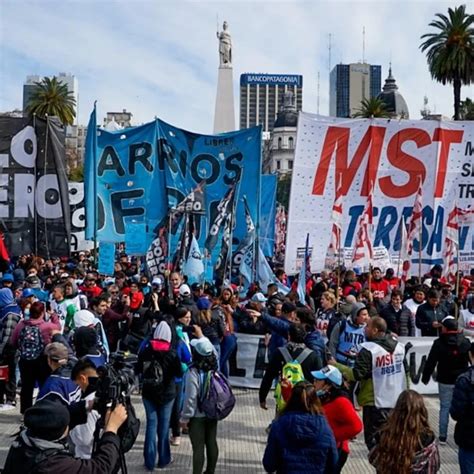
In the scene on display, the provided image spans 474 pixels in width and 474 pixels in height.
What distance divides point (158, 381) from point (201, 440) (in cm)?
68

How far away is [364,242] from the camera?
40.1 ft

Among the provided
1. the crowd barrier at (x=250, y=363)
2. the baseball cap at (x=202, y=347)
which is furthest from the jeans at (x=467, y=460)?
the crowd barrier at (x=250, y=363)

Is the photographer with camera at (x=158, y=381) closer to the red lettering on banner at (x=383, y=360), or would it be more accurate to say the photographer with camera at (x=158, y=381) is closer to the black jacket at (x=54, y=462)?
the red lettering on banner at (x=383, y=360)

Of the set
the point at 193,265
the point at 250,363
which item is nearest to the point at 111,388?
the point at 250,363

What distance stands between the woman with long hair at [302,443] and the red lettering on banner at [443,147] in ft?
31.4

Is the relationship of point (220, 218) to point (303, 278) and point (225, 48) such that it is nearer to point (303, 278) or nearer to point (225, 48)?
point (303, 278)

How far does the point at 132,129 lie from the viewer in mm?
15102

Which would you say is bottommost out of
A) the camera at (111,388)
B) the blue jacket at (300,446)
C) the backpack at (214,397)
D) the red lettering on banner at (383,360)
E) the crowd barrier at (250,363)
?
the crowd barrier at (250,363)

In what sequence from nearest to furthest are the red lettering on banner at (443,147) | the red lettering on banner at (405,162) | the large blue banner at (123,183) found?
the red lettering on banner at (405,162), the red lettering on banner at (443,147), the large blue banner at (123,183)

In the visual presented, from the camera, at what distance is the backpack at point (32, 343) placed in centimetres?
788

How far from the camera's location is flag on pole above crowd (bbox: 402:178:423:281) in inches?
A: 487

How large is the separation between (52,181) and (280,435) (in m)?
8.66

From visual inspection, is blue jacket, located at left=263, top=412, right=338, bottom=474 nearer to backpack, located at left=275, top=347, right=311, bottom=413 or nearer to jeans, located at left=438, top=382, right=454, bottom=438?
backpack, located at left=275, top=347, right=311, bottom=413

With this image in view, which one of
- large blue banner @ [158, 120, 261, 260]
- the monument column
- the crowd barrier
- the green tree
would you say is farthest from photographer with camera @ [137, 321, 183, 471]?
the monument column
